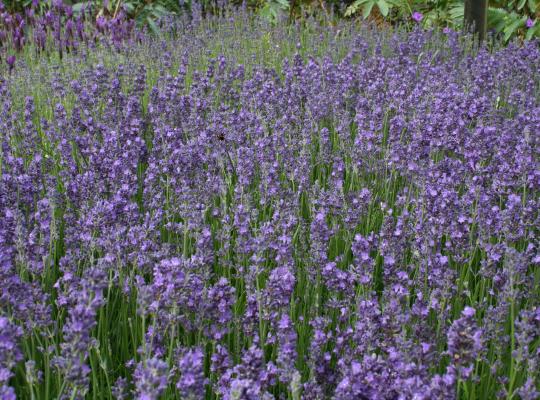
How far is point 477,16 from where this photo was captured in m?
6.38

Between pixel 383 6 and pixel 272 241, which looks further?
pixel 383 6

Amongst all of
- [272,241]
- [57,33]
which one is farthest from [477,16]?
[272,241]

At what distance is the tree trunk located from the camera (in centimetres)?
634

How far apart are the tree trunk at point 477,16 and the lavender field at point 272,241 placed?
5.00ft

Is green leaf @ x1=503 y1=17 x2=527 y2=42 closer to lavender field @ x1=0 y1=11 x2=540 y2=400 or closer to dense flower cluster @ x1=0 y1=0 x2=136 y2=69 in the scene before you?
lavender field @ x1=0 y1=11 x2=540 y2=400

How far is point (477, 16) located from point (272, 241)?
489 centimetres

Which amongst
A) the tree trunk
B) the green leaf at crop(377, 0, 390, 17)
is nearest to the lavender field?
the tree trunk

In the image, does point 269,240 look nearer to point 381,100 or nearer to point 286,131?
point 286,131

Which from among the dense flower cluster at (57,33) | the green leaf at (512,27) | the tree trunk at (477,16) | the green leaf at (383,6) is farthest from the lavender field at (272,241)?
the green leaf at (383,6)

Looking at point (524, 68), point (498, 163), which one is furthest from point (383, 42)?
point (498, 163)

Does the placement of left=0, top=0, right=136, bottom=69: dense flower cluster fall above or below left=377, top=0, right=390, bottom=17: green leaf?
below

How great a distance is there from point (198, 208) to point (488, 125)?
1772 millimetres

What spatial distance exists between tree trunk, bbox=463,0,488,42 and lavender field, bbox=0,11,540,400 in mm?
1523

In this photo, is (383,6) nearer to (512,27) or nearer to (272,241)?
(512,27)
